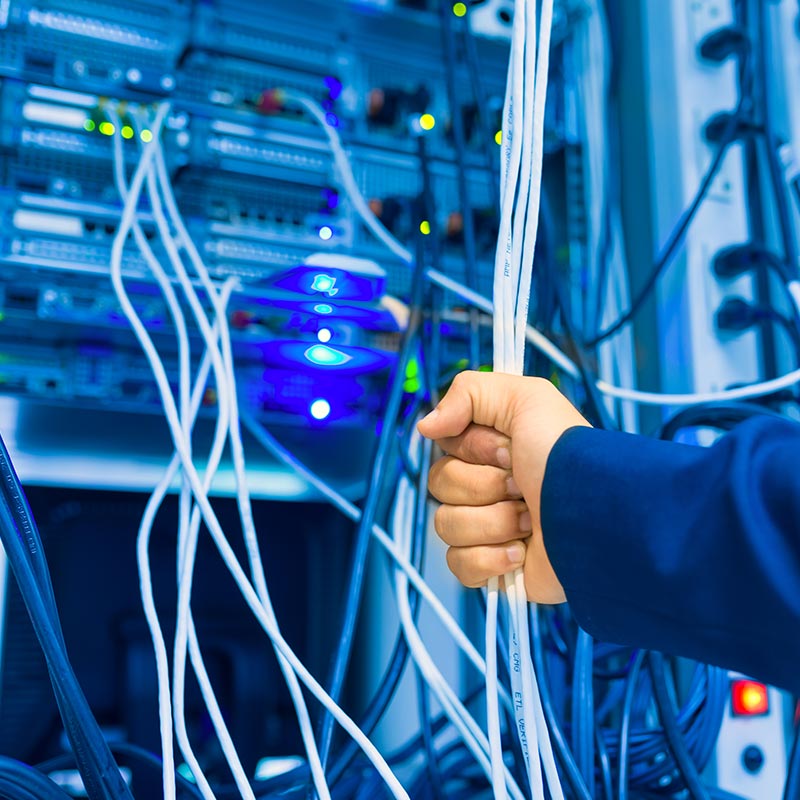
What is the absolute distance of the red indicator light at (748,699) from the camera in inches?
32.2

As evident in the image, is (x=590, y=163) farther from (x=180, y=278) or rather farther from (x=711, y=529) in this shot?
(x=711, y=529)

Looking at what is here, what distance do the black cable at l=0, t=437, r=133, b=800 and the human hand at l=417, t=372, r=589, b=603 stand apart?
238 mm

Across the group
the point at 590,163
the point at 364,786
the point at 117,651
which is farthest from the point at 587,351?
the point at 117,651

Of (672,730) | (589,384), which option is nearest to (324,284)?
(589,384)

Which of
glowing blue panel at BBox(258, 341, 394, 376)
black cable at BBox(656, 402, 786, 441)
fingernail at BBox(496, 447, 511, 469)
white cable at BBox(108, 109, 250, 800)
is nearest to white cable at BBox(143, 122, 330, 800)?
white cable at BBox(108, 109, 250, 800)

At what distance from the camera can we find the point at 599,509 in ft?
1.48

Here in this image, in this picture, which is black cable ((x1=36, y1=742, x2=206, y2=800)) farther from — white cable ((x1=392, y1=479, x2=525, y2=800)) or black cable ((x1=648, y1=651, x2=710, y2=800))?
black cable ((x1=648, y1=651, x2=710, y2=800))

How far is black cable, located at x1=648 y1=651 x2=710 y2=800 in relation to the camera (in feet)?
2.02

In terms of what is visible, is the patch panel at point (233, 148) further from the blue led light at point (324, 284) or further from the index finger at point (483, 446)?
the index finger at point (483, 446)

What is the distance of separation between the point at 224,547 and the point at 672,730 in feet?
1.21

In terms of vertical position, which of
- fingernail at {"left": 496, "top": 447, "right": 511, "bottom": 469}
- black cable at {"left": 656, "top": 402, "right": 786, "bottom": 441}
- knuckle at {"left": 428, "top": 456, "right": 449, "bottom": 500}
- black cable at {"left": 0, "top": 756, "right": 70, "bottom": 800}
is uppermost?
black cable at {"left": 656, "top": 402, "right": 786, "bottom": 441}

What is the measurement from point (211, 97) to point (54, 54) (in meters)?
0.15

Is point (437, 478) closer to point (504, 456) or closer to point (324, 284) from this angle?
point (504, 456)

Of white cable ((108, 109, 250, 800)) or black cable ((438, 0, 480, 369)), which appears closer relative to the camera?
white cable ((108, 109, 250, 800))
